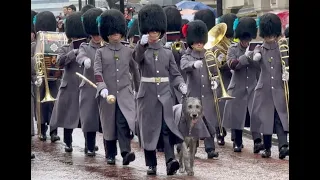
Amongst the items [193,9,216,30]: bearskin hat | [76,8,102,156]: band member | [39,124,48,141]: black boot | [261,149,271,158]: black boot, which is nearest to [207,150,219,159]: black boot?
[261,149,271,158]: black boot

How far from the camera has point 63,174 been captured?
10.0 meters

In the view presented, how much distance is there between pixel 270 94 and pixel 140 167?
189 centimetres

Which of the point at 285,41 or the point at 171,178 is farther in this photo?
the point at 285,41

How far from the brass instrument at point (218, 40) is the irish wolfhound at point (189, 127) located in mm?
2286

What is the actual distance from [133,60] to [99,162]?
1.29m

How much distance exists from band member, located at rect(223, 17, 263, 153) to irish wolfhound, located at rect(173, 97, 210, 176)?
6.71ft

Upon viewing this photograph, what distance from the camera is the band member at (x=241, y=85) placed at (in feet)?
40.2

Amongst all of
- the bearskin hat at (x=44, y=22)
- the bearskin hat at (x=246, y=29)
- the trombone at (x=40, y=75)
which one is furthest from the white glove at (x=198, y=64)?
the bearskin hat at (x=44, y=22)

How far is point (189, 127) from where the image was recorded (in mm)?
10055

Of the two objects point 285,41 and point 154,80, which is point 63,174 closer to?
point 154,80

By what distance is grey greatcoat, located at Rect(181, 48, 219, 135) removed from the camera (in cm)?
1142
